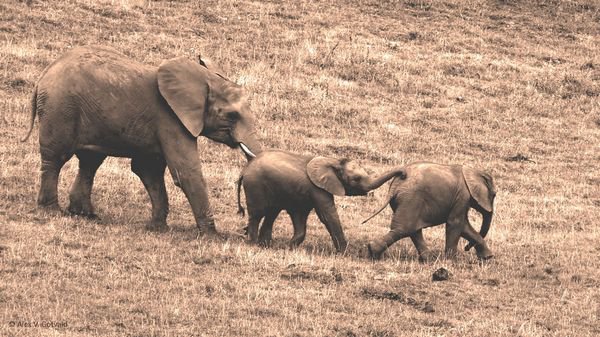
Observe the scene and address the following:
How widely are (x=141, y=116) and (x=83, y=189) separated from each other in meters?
1.53

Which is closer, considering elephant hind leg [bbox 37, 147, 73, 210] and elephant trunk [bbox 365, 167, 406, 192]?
elephant trunk [bbox 365, 167, 406, 192]

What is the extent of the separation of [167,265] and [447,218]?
4.14 m

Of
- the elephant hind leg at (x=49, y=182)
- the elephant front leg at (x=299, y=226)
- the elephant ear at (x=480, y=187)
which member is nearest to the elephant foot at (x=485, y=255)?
the elephant ear at (x=480, y=187)

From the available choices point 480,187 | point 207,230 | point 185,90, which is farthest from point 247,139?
point 480,187

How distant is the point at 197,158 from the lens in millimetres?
19375

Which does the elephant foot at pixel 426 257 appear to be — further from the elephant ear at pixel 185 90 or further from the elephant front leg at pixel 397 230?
the elephant ear at pixel 185 90

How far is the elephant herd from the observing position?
61.6ft

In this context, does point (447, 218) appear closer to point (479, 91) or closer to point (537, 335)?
point (537, 335)

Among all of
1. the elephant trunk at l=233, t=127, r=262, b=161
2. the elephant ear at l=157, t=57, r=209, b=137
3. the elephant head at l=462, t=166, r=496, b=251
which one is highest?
the elephant ear at l=157, t=57, r=209, b=137

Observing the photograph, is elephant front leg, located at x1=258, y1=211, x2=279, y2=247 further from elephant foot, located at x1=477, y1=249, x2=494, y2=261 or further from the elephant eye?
elephant foot, located at x1=477, y1=249, x2=494, y2=261

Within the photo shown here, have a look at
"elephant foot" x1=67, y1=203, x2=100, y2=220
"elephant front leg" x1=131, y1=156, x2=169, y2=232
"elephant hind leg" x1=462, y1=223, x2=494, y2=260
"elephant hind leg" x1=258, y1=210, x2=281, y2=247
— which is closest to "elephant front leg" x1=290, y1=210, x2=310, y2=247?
"elephant hind leg" x1=258, y1=210, x2=281, y2=247

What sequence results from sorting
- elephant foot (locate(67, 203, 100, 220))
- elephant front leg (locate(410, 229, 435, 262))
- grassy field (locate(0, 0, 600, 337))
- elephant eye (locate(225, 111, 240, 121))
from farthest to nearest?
elephant foot (locate(67, 203, 100, 220)) → elephant eye (locate(225, 111, 240, 121)) → elephant front leg (locate(410, 229, 435, 262)) → grassy field (locate(0, 0, 600, 337))

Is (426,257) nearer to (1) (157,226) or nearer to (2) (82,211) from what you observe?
(1) (157,226)

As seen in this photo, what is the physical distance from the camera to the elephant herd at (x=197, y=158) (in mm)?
18781
